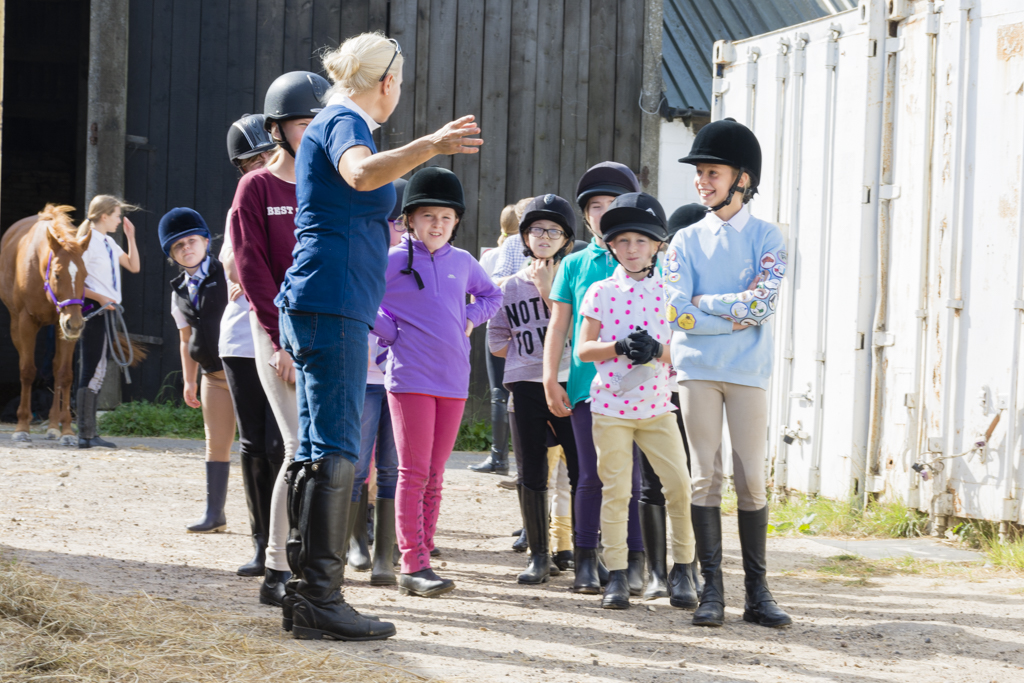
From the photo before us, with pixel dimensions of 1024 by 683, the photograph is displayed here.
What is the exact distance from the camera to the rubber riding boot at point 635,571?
436 centimetres

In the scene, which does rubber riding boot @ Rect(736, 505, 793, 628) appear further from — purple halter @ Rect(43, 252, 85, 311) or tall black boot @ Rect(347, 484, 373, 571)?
purple halter @ Rect(43, 252, 85, 311)

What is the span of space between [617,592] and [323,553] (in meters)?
1.27

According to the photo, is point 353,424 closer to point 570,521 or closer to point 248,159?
point 248,159

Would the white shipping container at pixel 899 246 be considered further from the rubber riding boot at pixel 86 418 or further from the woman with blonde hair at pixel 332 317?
the rubber riding boot at pixel 86 418

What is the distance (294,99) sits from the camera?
3.73m

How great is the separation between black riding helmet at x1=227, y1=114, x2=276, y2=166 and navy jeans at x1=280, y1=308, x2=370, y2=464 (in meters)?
1.26

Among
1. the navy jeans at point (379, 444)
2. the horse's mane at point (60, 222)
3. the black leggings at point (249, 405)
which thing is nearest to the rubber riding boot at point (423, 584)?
the navy jeans at point (379, 444)

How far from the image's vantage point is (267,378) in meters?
3.71

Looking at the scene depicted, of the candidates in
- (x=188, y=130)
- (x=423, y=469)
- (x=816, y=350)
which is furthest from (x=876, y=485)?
(x=188, y=130)

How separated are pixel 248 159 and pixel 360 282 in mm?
1397

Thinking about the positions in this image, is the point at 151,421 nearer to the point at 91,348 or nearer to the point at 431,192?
the point at 91,348

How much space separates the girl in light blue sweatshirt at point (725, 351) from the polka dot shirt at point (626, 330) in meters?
0.15

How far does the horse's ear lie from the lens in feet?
25.3

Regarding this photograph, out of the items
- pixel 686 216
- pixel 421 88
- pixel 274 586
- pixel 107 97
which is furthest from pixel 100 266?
pixel 274 586
